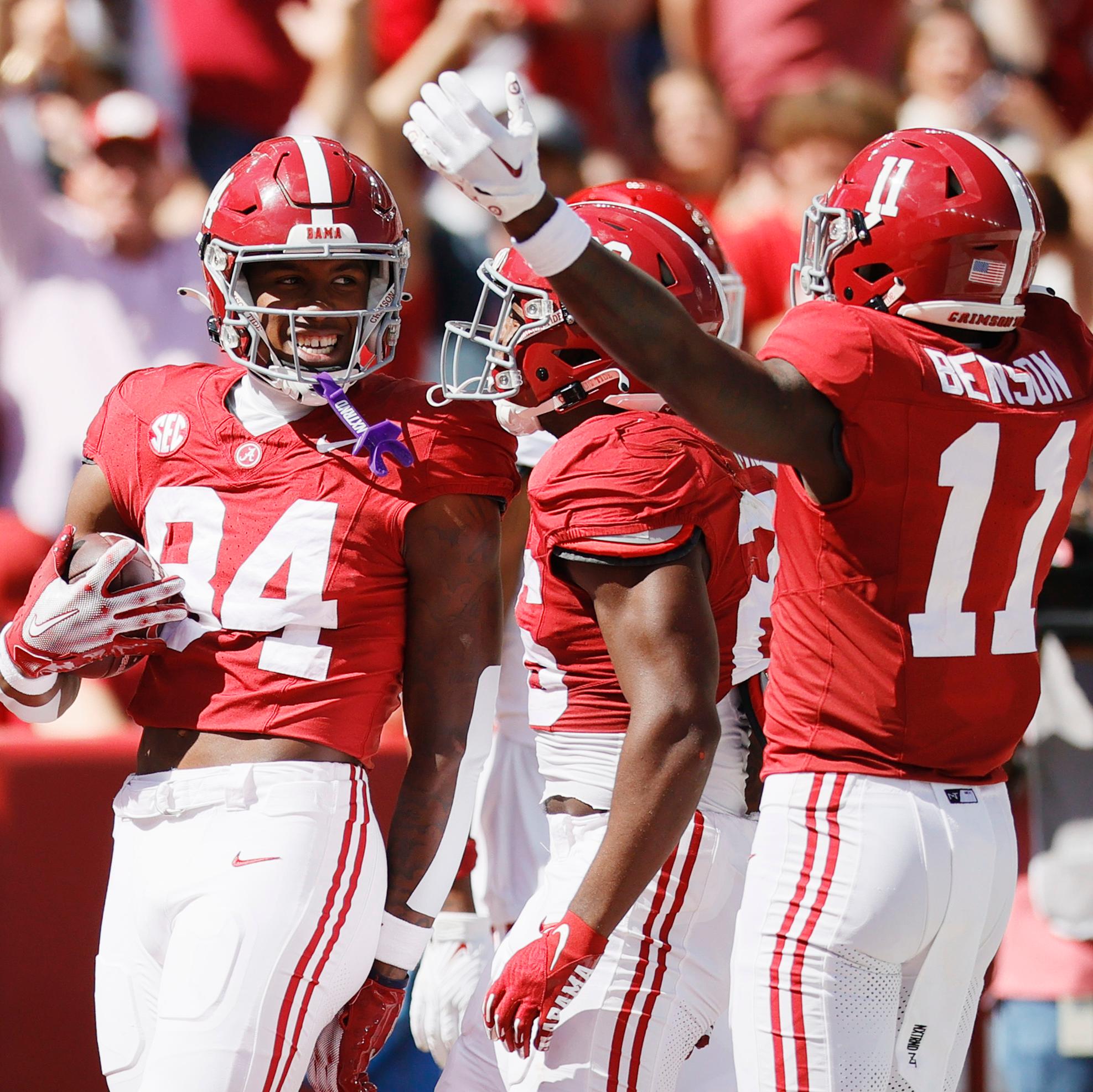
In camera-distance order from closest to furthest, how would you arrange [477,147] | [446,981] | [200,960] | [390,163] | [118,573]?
Answer: [477,147] < [200,960] < [118,573] < [446,981] < [390,163]

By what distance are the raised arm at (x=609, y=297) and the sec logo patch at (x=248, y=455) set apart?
2.63 ft

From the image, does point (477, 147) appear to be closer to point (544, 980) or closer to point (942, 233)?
point (942, 233)

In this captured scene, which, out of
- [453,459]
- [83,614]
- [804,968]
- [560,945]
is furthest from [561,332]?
[804,968]

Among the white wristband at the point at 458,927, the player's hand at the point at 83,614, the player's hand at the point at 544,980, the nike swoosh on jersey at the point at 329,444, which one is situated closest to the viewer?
the player's hand at the point at 544,980

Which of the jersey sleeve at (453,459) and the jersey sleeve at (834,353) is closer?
the jersey sleeve at (834,353)

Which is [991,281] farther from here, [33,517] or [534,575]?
[33,517]

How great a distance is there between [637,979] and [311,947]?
1.62ft

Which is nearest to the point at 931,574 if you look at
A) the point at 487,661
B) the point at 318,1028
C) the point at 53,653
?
the point at 487,661

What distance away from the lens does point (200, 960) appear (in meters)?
2.39

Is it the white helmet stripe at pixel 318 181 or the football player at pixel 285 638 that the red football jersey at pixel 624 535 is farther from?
the white helmet stripe at pixel 318 181

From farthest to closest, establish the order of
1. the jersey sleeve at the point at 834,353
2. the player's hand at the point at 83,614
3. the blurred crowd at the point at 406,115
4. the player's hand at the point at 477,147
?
the blurred crowd at the point at 406,115 < the player's hand at the point at 83,614 < the jersey sleeve at the point at 834,353 < the player's hand at the point at 477,147

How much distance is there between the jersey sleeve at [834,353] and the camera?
2.10 meters

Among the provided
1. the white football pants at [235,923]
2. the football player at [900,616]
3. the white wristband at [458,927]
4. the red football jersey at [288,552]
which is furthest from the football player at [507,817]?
the football player at [900,616]

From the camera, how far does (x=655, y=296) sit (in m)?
1.98
